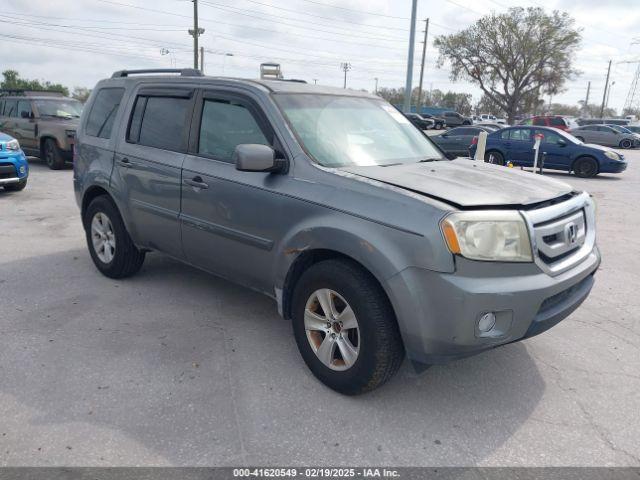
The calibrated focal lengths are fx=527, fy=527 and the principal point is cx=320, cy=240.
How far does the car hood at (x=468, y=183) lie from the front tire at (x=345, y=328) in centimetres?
60

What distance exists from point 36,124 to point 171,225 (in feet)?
36.7

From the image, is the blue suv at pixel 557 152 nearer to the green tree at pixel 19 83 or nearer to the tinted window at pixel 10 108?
the tinted window at pixel 10 108

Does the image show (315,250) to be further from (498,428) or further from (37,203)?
(37,203)

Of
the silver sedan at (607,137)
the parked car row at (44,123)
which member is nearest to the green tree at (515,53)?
the silver sedan at (607,137)

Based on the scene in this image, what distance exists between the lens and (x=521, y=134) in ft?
49.7

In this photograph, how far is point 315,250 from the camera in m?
3.21

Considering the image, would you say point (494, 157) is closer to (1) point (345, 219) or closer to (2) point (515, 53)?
(1) point (345, 219)

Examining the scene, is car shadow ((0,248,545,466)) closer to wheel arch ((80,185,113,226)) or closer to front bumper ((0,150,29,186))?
wheel arch ((80,185,113,226))

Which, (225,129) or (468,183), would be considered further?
(225,129)

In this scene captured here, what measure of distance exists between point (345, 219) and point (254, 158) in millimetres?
Result: 712

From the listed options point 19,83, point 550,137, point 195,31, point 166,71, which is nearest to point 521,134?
point 550,137

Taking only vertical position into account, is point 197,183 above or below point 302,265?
above

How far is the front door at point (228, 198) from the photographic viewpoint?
3506mm

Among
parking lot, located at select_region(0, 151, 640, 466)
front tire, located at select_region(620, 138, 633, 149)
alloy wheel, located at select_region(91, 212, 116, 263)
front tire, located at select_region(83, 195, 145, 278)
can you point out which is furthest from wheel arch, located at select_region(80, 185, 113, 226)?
front tire, located at select_region(620, 138, 633, 149)
